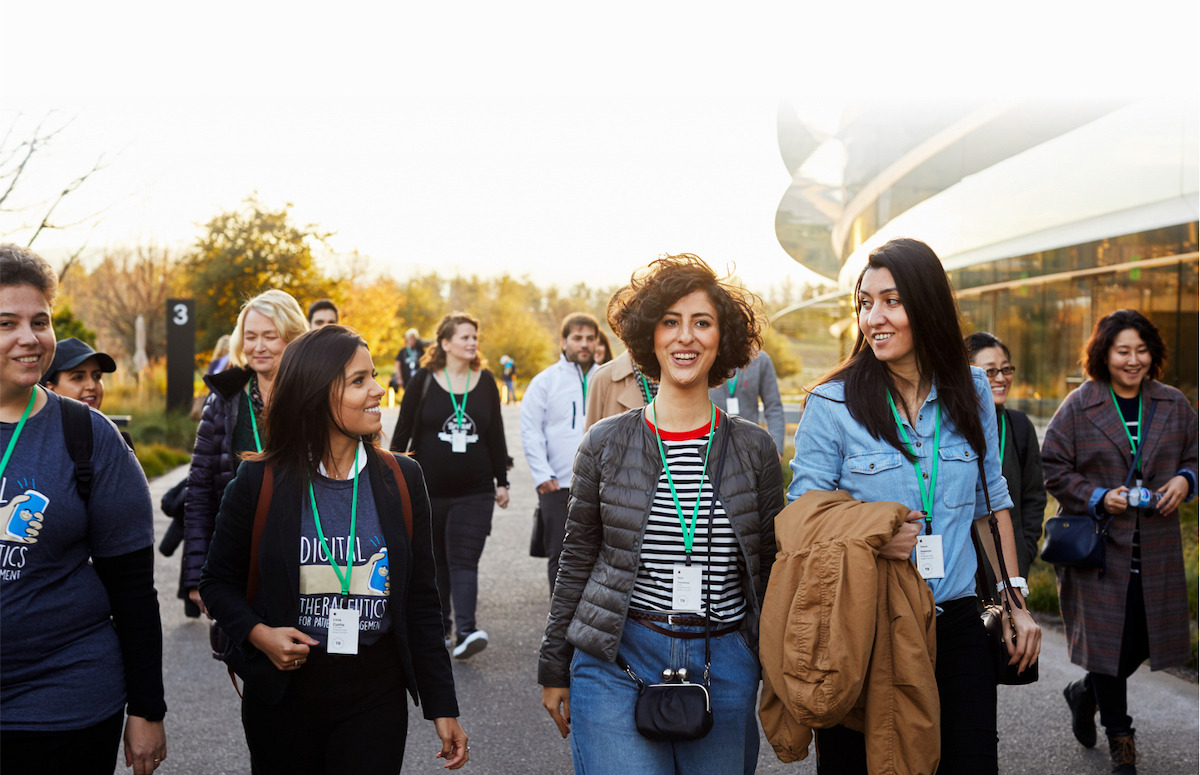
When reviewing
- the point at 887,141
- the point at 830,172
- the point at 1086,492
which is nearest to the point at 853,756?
the point at 1086,492

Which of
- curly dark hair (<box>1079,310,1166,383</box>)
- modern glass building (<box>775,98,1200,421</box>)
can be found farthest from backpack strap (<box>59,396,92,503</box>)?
curly dark hair (<box>1079,310,1166,383</box>)

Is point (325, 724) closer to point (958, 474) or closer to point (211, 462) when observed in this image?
point (958, 474)

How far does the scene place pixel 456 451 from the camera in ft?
22.3

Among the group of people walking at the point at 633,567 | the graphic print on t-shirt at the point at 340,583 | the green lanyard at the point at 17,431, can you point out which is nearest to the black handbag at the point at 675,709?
the group of people walking at the point at 633,567

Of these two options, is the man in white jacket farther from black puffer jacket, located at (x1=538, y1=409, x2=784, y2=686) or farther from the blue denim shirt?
the blue denim shirt

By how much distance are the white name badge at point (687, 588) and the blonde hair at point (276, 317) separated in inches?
108

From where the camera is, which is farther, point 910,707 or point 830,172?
point 830,172

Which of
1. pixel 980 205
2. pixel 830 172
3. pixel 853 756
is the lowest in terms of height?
pixel 853 756

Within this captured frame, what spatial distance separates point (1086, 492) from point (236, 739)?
4.48 metres

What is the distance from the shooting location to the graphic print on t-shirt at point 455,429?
22.3ft

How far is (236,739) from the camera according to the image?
5117mm

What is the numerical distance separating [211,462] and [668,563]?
8.88 feet

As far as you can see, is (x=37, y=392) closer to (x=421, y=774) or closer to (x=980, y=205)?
(x=421, y=774)

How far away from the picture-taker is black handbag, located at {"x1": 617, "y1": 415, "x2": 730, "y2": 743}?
2.65 m
